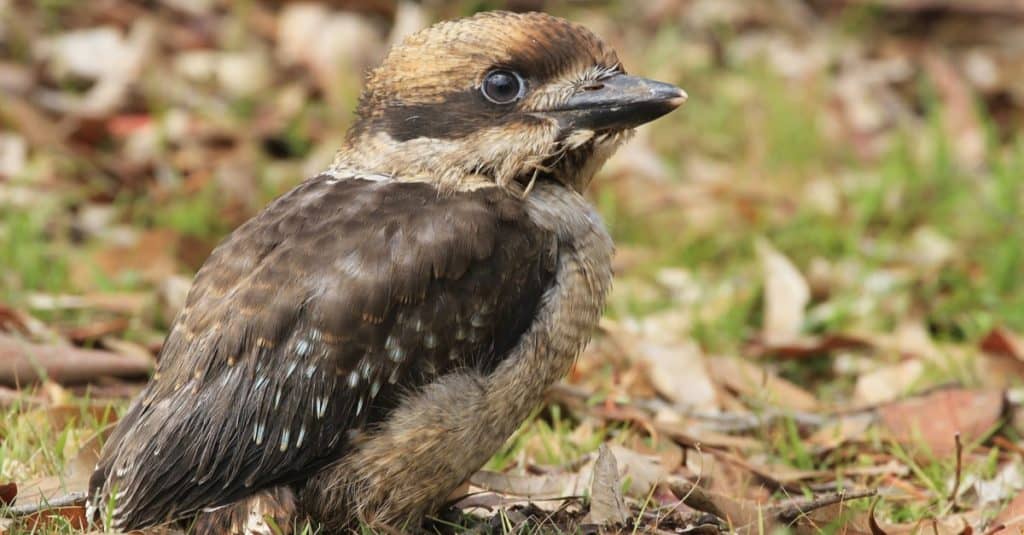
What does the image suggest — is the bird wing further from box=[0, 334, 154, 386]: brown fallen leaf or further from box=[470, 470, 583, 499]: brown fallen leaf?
box=[0, 334, 154, 386]: brown fallen leaf

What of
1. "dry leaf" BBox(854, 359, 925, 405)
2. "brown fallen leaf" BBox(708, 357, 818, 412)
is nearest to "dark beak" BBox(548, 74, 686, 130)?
"brown fallen leaf" BBox(708, 357, 818, 412)

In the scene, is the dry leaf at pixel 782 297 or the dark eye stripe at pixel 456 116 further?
the dry leaf at pixel 782 297

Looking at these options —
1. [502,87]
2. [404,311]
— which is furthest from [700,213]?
[404,311]

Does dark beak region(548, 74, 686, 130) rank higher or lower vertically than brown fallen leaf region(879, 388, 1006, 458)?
higher

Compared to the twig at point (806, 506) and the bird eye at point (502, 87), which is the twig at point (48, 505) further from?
the twig at point (806, 506)

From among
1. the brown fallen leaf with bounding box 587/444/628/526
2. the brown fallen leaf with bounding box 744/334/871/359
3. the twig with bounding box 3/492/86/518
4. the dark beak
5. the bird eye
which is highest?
the bird eye

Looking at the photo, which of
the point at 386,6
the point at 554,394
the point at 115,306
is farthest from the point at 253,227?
the point at 386,6

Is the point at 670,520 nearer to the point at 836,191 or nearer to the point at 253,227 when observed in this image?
the point at 253,227

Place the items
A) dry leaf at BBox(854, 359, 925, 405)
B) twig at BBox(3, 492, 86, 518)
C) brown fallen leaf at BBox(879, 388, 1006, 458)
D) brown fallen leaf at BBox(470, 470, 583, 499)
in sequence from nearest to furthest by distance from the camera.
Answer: twig at BBox(3, 492, 86, 518), brown fallen leaf at BBox(470, 470, 583, 499), brown fallen leaf at BBox(879, 388, 1006, 458), dry leaf at BBox(854, 359, 925, 405)

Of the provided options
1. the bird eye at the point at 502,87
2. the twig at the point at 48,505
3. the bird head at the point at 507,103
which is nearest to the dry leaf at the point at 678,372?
the bird head at the point at 507,103
